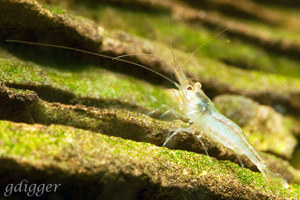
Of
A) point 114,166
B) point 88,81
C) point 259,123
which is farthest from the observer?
point 259,123

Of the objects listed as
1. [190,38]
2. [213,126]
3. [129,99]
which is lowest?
[129,99]

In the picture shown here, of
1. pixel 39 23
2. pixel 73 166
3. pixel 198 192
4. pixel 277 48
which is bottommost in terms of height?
pixel 198 192

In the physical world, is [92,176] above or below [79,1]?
below

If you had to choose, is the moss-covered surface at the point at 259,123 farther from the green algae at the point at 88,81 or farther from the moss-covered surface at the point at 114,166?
the moss-covered surface at the point at 114,166

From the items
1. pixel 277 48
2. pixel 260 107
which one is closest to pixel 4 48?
pixel 260 107

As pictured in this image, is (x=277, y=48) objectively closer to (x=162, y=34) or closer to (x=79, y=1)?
(x=162, y=34)

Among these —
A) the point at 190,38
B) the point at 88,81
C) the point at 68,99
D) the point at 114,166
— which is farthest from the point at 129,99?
the point at 190,38

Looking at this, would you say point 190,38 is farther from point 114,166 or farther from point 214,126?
point 114,166

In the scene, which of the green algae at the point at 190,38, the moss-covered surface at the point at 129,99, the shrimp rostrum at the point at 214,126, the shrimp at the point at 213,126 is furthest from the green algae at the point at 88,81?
the green algae at the point at 190,38
